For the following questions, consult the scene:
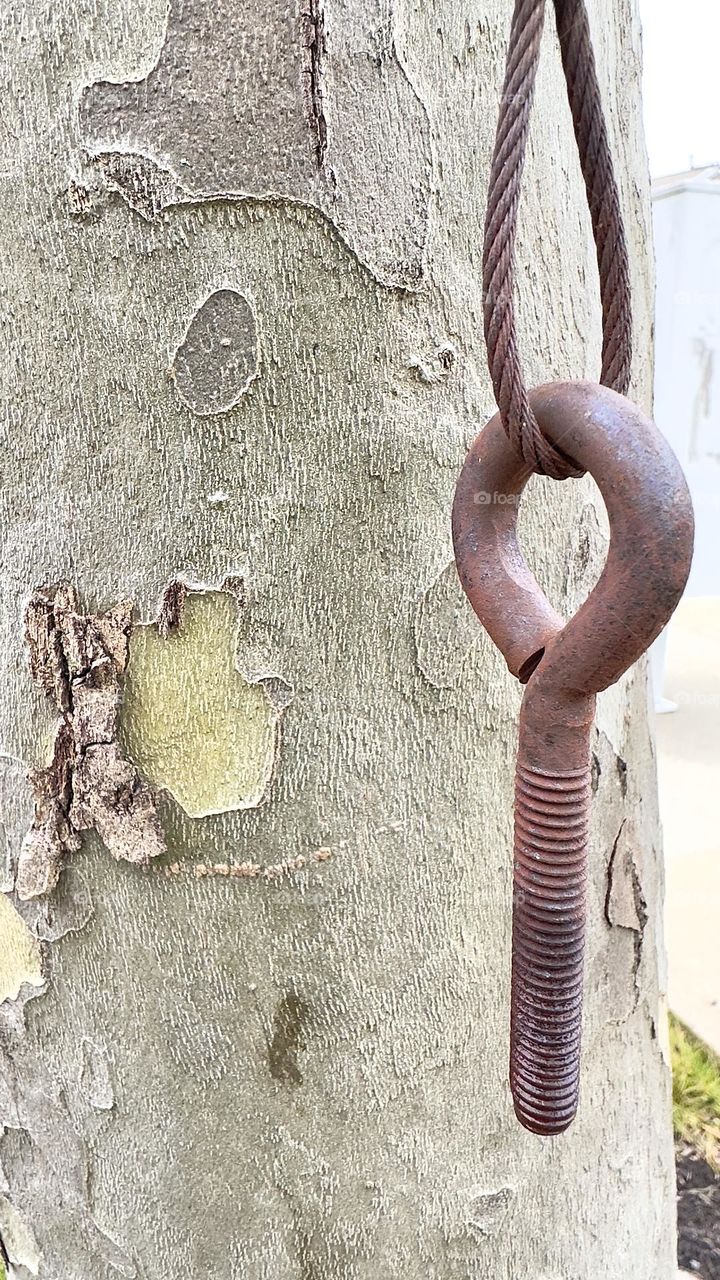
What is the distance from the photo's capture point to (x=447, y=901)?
0.55 meters

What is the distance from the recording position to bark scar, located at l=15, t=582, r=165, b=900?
0.51 metres

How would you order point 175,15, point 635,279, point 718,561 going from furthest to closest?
point 718,561 → point 635,279 → point 175,15

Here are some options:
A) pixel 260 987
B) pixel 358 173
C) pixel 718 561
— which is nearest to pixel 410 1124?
pixel 260 987

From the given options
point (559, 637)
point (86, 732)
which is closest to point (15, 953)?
point (86, 732)

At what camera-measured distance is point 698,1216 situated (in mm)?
1344

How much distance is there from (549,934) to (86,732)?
0.28 meters

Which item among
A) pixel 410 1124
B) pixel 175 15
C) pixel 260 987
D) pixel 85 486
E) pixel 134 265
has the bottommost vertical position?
pixel 410 1124

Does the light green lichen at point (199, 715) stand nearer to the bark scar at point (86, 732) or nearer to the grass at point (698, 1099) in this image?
the bark scar at point (86, 732)

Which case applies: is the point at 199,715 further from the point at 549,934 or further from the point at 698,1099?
the point at 698,1099

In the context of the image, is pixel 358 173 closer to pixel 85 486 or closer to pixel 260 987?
pixel 85 486

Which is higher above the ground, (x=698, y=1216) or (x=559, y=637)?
(x=559, y=637)

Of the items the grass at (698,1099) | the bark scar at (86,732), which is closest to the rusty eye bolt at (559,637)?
the bark scar at (86,732)

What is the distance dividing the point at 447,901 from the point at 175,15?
0.50 meters

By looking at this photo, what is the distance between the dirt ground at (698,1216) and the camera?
127cm
